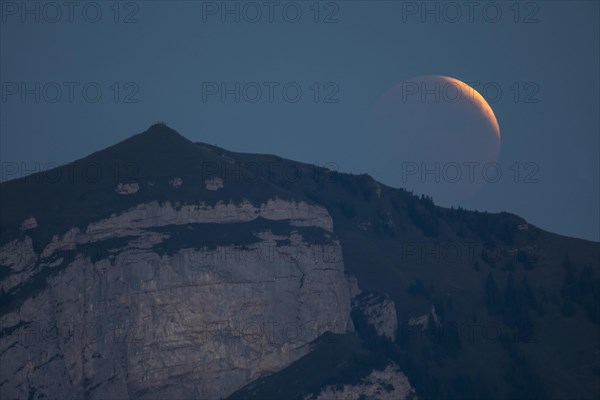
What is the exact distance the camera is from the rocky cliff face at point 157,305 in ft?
372

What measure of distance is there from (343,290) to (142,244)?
65.5 ft

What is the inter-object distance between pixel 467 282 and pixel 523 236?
58.1ft

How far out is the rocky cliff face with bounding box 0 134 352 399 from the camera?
113438 mm

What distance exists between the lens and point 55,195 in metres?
128

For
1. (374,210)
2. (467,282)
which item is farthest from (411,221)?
(467,282)

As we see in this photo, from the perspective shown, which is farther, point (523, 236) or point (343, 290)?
point (523, 236)

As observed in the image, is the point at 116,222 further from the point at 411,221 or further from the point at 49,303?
the point at 411,221

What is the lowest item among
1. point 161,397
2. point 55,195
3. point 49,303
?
point 161,397

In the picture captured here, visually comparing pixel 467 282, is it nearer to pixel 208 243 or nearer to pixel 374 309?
pixel 374 309

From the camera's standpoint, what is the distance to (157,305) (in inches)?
4660

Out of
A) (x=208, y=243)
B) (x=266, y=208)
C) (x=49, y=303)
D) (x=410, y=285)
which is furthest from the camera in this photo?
(x=410, y=285)

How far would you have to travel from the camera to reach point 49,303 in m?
115

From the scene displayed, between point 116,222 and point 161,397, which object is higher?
point 116,222

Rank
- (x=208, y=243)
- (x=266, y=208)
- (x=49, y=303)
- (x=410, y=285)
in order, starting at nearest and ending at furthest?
1. (x=49, y=303)
2. (x=208, y=243)
3. (x=266, y=208)
4. (x=410, y=285)
